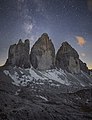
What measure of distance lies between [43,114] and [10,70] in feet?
393

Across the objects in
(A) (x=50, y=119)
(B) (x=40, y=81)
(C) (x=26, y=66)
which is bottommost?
(A) (x=50, y=119)

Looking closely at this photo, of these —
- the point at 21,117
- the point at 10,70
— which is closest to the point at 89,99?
the point at 21,117

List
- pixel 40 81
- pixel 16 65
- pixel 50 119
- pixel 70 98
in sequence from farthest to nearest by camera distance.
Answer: pixel 16 65, pixel 40 81, pixel 70 98, pixel 50 119

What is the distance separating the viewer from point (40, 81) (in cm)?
16550

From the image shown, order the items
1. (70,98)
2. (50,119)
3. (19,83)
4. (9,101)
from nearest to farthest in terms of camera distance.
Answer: (50,119) → (9,101) → (70,98) → (19,83)

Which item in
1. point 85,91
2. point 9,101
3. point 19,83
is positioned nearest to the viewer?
point 9,101

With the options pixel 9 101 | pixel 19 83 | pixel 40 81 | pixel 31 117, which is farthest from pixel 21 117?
pixel 40 81

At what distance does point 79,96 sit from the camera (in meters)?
103

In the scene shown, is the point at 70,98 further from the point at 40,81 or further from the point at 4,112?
the point at 40,81

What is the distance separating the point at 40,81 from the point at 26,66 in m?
35.6

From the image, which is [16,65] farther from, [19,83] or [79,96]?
[79,96]

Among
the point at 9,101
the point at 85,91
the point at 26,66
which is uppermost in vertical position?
the point at 26,66

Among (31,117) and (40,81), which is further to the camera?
(40,81)

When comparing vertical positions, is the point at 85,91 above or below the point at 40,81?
below
